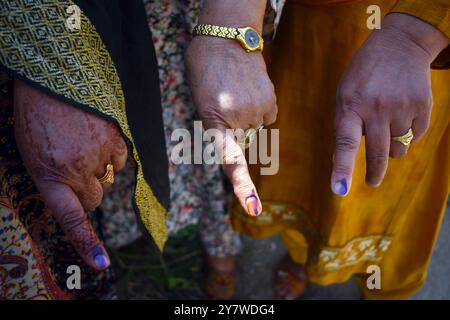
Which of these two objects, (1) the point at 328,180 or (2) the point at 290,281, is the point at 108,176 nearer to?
(1) the point at 328,180

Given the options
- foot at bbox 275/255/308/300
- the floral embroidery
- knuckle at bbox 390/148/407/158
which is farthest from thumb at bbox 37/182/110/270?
foot at bbox 275/255/308/300

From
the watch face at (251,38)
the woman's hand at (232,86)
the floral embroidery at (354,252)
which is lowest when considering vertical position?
the floral embroidery at (354,252)

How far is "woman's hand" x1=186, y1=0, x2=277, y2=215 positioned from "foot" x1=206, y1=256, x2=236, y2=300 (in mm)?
1109

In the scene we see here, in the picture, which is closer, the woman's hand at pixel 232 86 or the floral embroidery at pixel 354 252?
the woman's hand at pixel 232 86

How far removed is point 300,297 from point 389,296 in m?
0.44

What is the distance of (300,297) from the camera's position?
1.92 meters

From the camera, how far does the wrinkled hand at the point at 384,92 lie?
0.84 meters

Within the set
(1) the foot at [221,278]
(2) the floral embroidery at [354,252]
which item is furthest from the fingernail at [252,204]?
(1) the foot at [221,278]

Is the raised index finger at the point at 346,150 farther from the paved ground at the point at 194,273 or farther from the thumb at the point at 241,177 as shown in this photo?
the paved ground at the point at 194,273

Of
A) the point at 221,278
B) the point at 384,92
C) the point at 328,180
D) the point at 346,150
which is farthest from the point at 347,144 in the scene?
the point at 221,278

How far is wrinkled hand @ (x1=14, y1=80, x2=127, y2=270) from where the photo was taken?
29.5 inches

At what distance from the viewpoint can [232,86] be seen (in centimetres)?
83

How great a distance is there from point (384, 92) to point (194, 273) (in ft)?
4.57

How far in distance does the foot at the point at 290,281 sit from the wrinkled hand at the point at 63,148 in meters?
1.29
